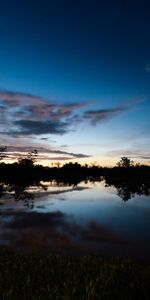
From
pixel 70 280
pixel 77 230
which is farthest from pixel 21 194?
pixel 70 280

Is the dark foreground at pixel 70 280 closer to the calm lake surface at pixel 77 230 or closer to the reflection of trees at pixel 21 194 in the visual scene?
the calm lake surface at pixel 77 230

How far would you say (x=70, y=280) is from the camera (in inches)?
464

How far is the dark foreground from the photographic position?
1065cm

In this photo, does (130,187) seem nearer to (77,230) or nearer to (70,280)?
(77,230)

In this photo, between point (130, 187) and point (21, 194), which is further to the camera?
point (130, 187)

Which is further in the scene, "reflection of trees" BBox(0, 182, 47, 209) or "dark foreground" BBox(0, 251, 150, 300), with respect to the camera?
"reflection of trees" BBox(0, 182, 47, 209)

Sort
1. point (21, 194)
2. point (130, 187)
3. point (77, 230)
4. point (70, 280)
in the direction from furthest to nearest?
point (130, 187) < point (21, 194) < point (77, 230) < point (70, 280)

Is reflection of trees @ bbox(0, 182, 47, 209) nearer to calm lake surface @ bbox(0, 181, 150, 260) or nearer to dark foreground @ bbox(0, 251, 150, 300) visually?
calm lake surface @ bbox(0, 181, 150, 260)

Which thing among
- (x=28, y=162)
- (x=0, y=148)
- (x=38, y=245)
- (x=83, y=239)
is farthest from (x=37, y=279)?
(x=28, y=162)

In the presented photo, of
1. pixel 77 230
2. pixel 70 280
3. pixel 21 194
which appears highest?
pixel 21 194

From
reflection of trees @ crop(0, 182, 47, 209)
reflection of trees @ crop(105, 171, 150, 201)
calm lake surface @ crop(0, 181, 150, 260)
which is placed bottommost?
calm lake surface @ crop(0, 181, 150, 260)

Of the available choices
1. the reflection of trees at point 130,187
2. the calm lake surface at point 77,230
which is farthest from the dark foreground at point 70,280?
the reflection of trees at point 130,187

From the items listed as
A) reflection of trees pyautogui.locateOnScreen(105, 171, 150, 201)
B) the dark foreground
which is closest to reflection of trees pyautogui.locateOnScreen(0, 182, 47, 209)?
reflection of trees pyautogui.locateOnScreen(105, 171, 150, 201)

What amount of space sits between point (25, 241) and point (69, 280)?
12.6 m
